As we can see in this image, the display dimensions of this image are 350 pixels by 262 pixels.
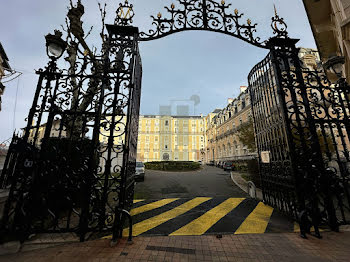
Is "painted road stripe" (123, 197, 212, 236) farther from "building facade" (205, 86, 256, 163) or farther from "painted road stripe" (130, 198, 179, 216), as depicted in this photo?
"building facade" (205, 86, 256, 163)

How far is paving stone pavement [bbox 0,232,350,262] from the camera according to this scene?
229cm

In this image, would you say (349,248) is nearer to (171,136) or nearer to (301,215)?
(301,215)

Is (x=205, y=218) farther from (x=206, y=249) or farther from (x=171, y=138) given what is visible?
(x=171, y=138)

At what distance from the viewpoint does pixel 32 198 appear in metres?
2.75

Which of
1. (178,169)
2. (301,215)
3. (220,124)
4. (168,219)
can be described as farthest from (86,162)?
(220,124)

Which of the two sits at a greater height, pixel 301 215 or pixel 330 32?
pixel 330 32

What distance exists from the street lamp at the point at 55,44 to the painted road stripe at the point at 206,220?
4777mm

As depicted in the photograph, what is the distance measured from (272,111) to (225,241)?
376 centimetres

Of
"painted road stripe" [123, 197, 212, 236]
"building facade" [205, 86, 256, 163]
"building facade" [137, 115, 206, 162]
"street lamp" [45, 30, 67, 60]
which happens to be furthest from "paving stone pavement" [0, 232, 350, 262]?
"building facade" [137, 115, 206, 162]

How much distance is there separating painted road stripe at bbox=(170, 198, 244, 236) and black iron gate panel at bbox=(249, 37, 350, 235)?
140cm

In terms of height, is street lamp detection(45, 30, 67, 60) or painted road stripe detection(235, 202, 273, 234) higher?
street lamp detection(45, 30, 67, 60)

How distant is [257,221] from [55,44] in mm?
6413

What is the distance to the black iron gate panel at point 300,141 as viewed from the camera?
3209 millimetres

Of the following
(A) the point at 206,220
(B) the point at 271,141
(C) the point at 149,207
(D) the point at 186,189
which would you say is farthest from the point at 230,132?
(A) the point at 206,220
